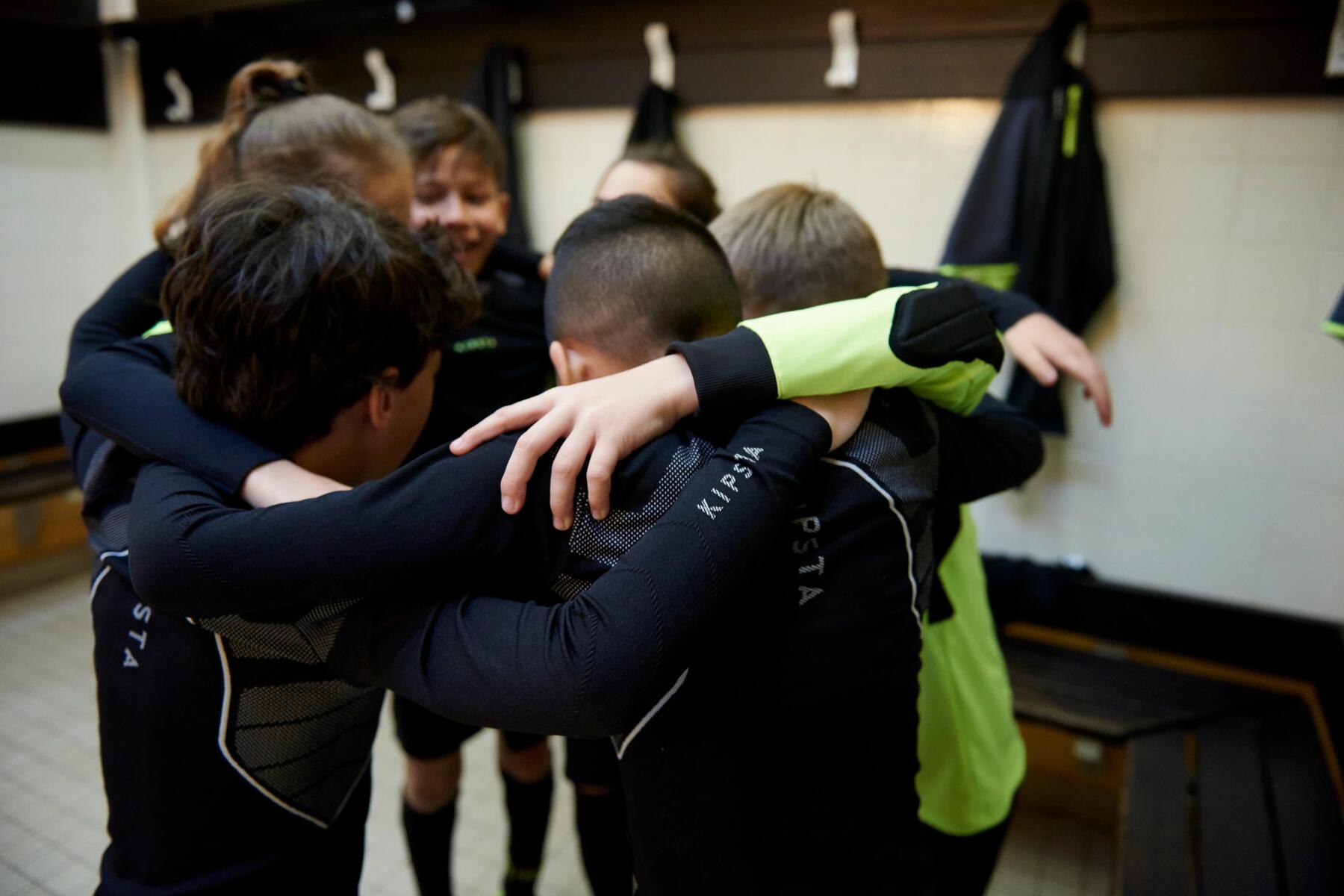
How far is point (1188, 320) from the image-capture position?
2211 millimetres

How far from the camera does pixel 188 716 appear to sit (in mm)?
880

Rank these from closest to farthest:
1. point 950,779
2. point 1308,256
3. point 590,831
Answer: point 950,779, point 590,831, point 1308,256

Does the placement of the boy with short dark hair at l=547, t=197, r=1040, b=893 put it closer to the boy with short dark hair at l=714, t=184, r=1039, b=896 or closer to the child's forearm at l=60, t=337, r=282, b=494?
the boy with short dark hair at l=714, t=184, r=1039, b=896

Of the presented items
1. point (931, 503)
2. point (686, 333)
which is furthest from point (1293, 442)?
point (686, 333)

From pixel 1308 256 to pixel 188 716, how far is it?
235 centimetres

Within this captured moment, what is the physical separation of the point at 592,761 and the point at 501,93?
235 centimetres

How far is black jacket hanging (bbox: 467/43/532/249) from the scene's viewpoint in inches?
116

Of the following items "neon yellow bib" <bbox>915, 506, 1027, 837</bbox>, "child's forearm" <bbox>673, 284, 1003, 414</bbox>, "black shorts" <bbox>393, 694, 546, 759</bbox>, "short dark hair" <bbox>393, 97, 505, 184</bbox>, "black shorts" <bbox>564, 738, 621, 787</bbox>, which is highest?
"short dark hair" <bbox>393, 97, 505, 184</bbox>

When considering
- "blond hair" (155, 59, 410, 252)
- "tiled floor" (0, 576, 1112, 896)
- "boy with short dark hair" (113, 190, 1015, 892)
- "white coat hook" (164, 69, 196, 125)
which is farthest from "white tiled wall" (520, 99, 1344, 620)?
"white coat hook" (164, 69, 196, 125)

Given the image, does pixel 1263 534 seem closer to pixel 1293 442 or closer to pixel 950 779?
pixel 1293 442

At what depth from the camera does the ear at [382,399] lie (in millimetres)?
941

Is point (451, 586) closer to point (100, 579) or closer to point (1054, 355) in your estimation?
point (100, 579)

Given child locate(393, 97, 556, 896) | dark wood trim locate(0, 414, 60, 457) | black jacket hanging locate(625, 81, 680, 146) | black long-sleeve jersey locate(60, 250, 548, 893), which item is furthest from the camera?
dark wood trim locate(0, 414, 60, 457)

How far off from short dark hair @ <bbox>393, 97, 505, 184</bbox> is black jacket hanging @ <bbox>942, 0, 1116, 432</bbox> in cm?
128
